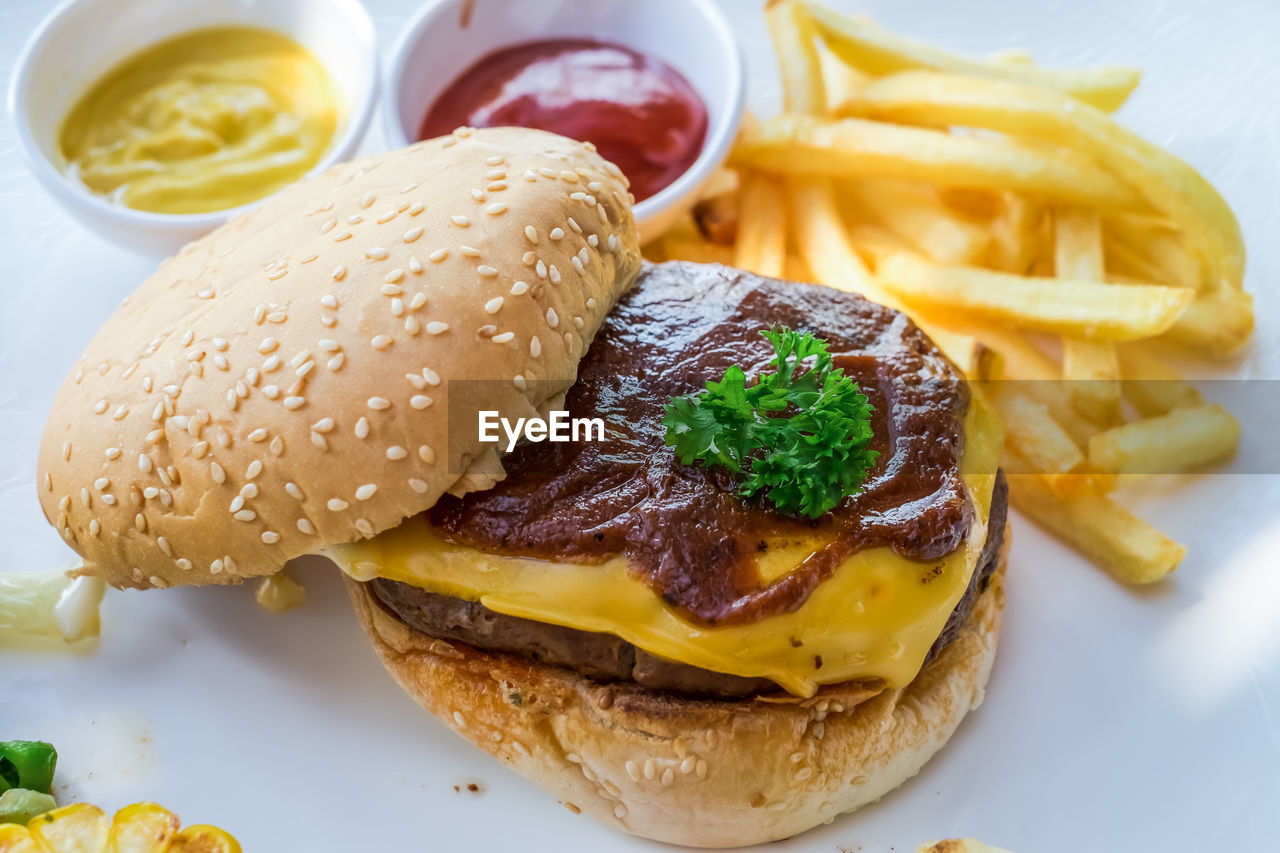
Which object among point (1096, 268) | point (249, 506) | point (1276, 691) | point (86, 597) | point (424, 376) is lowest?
point (1276, 691)

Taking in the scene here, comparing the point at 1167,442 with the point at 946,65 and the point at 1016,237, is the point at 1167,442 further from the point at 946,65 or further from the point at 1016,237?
the point at 946,65

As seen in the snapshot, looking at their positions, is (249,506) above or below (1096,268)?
above

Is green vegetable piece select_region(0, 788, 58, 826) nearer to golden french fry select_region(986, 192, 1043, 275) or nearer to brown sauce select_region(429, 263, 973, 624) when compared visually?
brown sauce select_region(429, 263, 973, 624)

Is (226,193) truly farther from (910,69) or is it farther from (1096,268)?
(1096,268)

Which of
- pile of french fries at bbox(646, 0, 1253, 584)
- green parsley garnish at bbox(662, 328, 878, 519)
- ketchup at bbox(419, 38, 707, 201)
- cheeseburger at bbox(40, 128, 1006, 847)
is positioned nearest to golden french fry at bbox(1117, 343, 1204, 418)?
pile of french fries at bbox(646, 0, 1253, 584)

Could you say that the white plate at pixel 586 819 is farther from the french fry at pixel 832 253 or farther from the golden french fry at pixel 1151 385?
the french fry at pixel 832 253

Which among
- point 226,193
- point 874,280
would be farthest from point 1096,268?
point 226,193
